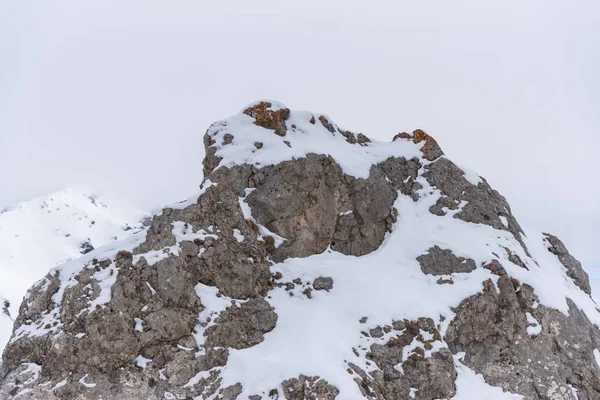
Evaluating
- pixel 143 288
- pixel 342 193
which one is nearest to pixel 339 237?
pixel 342 193

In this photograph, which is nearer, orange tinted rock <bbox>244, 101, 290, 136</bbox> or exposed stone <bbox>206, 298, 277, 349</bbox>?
exposed stone <bbox>206, 298, 277, 349</bbox>

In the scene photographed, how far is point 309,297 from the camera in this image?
803 inches

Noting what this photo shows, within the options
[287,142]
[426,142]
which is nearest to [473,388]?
[287,142]

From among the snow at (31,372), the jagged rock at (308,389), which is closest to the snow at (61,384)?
the snow at (31,372)

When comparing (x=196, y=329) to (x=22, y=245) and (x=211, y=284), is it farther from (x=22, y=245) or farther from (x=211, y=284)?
(x=22, y=245)

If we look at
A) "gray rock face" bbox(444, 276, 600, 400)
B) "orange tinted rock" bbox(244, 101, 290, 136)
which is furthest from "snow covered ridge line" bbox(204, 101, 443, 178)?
"gray rock face" bbox(444, 276, 600, 400)

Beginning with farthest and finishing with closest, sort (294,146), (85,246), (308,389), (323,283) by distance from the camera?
(85,246)
(294,146)
(323,283)
(308,389)

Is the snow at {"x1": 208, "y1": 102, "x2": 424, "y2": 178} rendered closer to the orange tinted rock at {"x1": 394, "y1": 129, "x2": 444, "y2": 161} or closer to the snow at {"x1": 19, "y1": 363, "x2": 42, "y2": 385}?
the orange tinted rock at {"x1": 394, "y1": 129, "x2": 444, "y2": 161}

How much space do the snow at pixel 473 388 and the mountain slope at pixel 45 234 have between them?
151492 millimetres

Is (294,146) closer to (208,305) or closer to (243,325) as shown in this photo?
(208,305)

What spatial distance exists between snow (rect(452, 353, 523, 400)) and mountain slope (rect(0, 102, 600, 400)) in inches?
2.8

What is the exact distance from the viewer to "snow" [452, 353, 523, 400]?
17734mm

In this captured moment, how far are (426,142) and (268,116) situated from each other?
30.9 feet

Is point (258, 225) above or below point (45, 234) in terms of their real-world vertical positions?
above
